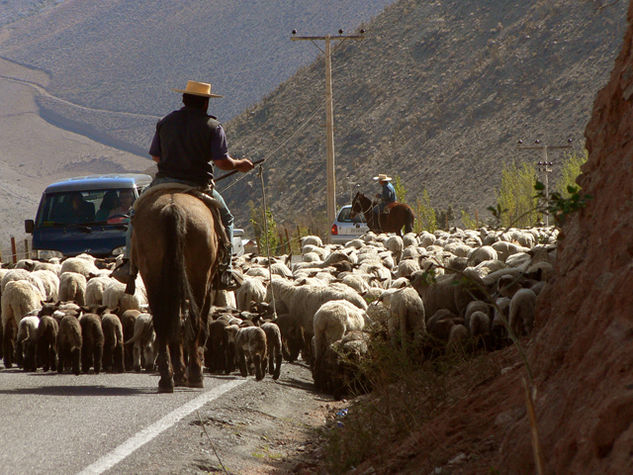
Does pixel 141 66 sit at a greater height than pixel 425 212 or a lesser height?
greater

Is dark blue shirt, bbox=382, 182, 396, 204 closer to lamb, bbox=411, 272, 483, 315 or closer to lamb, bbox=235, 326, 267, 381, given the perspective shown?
lamb, bbox=411, 272, 483, 315

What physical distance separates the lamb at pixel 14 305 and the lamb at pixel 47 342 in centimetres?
148

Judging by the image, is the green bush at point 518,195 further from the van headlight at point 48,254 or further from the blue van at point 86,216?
the blue van at point 86,216

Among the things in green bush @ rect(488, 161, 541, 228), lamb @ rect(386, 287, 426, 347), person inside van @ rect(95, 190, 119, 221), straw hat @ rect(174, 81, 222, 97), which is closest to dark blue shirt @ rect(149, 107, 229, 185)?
straw hat @ rect(174, 81, 222, 97)

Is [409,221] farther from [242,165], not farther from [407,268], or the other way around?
[242,165]

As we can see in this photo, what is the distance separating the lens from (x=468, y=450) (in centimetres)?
541

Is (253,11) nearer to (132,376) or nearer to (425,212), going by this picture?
(425,212)

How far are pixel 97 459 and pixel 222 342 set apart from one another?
504 cm

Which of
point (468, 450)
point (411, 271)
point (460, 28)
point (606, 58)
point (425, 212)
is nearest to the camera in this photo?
point (468, 450)

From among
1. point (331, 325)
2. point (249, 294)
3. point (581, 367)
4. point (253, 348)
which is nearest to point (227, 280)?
point (253, 348)

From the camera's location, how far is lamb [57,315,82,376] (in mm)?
10992

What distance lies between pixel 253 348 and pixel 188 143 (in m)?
2.40

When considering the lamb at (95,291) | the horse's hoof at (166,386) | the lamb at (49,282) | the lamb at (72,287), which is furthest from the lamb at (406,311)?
the lamb at (49,282)

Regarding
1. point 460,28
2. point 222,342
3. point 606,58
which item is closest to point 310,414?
point 222,342
